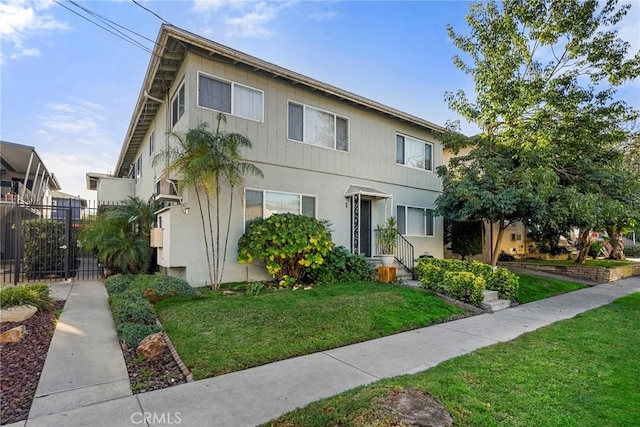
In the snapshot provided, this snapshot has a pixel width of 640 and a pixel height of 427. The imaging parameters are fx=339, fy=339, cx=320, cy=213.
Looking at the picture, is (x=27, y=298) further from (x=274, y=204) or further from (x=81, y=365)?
(x=274, y=204)

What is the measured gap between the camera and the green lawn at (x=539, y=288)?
9611 millimetres

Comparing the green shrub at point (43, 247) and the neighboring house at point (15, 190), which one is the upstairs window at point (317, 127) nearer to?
the green shrub at point (43, 247)

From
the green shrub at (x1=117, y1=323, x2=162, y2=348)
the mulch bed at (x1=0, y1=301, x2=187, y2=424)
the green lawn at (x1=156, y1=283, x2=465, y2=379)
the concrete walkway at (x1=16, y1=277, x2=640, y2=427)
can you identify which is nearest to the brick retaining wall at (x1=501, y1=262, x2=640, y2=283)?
the green lawn at (x1=156, y1=283, x2=465, y2=379)

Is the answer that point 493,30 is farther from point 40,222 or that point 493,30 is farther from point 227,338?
point 40,222

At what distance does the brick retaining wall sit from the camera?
1327 centimetres

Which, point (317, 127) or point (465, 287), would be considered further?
point (317, 127)

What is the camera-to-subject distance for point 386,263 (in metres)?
10.4

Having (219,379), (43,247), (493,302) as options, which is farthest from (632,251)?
(43,247)

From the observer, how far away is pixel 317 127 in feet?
35.3

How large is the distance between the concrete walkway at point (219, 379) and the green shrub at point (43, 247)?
13.0 feet

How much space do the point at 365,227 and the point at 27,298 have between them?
917cm

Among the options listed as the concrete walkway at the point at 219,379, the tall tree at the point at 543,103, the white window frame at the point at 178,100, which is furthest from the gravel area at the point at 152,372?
the tall tree at the point at 543,103

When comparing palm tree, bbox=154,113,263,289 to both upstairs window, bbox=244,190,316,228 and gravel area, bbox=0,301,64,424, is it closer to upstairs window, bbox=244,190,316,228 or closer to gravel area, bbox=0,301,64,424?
upstairs window, bbox=244,190,316,228

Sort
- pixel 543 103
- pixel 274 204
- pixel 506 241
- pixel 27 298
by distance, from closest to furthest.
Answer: pixel 27 298
pixel 274 204
pixel 543 103
pixel 506 241
